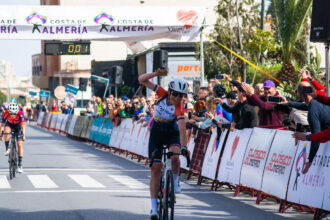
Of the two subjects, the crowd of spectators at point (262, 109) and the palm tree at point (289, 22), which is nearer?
the crowd of spectators at point (262, 109)

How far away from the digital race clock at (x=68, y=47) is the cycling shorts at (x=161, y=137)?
53.2ft

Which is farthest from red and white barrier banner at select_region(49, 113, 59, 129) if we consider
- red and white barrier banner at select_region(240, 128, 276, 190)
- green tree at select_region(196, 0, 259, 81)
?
red and white barrier banner at select_region(240, 128, 276, 190)

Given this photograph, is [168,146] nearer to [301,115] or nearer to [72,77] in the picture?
[301,115]

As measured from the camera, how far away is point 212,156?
1449cm

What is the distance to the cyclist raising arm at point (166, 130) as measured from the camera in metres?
8.93

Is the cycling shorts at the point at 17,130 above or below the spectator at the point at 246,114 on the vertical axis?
below

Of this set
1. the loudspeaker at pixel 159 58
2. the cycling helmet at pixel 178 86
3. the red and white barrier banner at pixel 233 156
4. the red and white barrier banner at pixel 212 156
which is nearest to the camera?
the cycling helmet at pixel 178 86

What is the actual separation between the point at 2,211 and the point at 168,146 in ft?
9.50

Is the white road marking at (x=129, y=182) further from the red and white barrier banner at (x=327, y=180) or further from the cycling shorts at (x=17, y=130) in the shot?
the red and white barrier banner at (x=327, y=180)

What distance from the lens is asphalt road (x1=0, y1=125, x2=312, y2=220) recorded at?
10.2 metres

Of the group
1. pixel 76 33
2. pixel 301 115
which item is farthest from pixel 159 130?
pixel 76 33

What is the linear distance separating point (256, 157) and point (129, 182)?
369cm

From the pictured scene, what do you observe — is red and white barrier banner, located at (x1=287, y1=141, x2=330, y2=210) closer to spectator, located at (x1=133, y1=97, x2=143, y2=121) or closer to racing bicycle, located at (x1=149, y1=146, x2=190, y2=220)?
racing bicycle, located at (x1=149, y1=146, x2=190, y2=220)

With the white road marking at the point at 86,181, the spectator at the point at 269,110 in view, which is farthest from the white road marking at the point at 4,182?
the spectator at the point at 269,110
